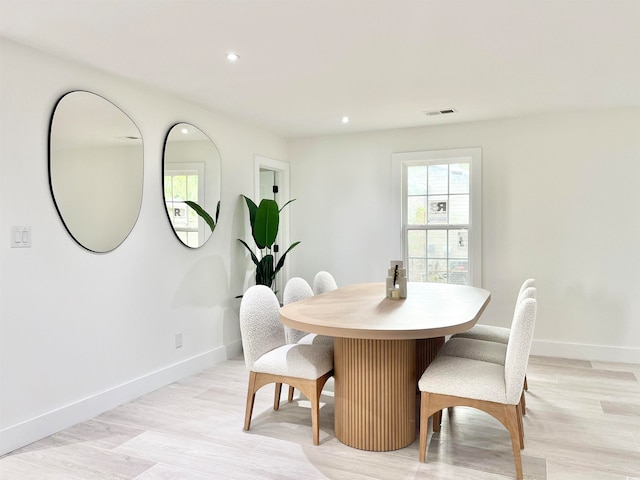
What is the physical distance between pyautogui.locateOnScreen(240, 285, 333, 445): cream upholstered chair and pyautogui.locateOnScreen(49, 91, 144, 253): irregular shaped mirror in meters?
1.18

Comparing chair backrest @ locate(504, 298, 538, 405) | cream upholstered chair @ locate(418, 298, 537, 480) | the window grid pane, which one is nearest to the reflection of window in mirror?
the window grid pane

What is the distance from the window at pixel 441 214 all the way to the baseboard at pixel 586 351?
86 cm

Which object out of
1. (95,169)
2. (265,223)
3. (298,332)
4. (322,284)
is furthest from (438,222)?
(95,169)

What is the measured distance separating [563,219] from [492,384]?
2.70 meters

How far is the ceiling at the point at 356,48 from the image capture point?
2.25 m

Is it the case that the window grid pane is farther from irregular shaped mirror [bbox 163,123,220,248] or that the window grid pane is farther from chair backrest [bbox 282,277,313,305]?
irregular shaped mirror [bbox 163,123,220,248]

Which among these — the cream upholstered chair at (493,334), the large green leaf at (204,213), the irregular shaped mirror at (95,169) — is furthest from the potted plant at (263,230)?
A: the cream upholstered chair at (493,334)

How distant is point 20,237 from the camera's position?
2.66 m

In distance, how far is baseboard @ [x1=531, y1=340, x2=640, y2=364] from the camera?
421cm

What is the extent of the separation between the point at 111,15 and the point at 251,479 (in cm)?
245

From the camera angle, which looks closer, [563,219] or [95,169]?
[95,169]

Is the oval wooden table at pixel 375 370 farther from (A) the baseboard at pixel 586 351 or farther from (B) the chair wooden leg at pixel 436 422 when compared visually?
(A) the baseboard at pixel 586 351

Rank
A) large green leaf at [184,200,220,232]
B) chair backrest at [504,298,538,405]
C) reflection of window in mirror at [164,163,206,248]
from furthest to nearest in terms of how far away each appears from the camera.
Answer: large green leaf at [184,200,220,232] → reflection of window in mirror at [164,163,206,248] → chair backrest at [504,298,538,405]

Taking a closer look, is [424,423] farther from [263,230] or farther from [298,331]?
[263,230]
